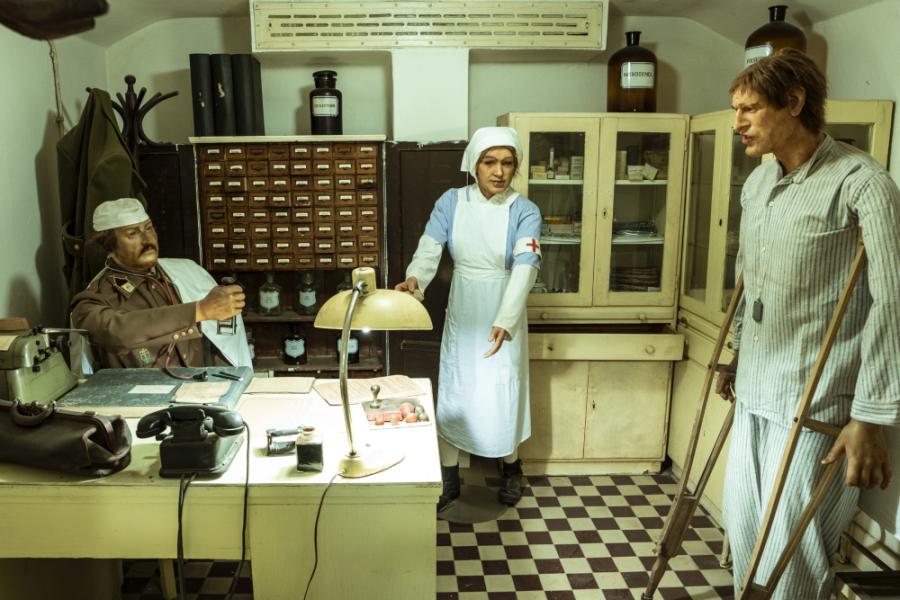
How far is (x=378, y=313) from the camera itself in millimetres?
1806

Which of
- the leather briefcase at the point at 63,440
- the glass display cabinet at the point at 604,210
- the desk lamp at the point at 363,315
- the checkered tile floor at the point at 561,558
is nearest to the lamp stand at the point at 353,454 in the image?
the desk lamp at the point at 363,315

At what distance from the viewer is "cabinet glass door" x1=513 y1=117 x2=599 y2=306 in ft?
11.8

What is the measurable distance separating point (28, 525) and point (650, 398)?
2833mm

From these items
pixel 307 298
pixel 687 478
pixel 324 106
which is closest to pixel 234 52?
pixel 324 106

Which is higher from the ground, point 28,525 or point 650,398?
point 28,525

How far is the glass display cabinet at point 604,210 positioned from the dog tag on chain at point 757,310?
1599 mm

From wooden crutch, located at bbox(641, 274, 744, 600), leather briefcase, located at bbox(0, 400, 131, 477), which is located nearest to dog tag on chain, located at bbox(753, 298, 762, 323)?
wooden crutch, located at bbox(641, 274, 744, 600)

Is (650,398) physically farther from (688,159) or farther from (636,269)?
(688,159)

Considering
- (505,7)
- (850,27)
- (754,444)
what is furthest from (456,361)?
(850,27)

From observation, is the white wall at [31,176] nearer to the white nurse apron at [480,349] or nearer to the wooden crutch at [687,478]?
the white nurse apron at [480,349]

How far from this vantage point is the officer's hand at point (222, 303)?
8.06 feet

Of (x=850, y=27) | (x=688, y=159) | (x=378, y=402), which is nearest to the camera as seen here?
(x=378, y=402)

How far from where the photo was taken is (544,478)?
3.78 metres

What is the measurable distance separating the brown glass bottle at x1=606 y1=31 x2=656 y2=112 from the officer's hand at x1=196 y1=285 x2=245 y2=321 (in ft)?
7.33
